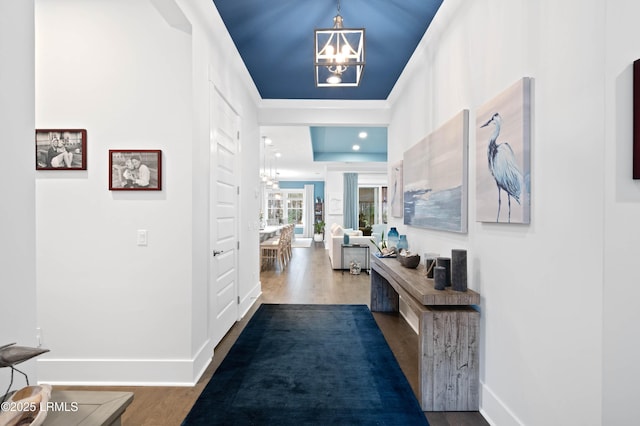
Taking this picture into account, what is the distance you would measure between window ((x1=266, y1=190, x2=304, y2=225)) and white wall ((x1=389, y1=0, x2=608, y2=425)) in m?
13.7

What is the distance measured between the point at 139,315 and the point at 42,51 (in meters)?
2.06

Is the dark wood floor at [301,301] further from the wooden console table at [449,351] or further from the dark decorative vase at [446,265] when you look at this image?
the dark decorative vase at [446,265]

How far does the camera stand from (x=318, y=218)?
15445 mm

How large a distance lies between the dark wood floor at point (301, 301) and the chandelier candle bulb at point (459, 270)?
0.77m

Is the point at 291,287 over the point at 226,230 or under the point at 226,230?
under

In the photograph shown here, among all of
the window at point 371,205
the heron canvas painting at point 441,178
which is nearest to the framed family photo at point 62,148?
the heron canvas painting at point 441,178

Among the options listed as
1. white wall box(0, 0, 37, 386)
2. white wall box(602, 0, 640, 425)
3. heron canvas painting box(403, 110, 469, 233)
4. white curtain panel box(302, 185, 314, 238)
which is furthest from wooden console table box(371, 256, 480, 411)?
white curtain panel box(302, 185, 314, 238)

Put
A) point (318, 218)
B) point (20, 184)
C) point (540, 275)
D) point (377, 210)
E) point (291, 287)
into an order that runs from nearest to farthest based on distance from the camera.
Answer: point (20, 184) < point (540, 275) < point (291, 287) < point (377, 210) < point (318, 218)

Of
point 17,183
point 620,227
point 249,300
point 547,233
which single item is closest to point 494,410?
point 547,233

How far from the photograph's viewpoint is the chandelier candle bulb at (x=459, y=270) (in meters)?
2.20

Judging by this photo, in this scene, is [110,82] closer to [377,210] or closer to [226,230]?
[226,230]

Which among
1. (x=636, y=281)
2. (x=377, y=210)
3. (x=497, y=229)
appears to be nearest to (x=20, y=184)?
(x=636, y=281)

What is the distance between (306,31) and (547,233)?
2.59 meters

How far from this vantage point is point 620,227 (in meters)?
1.20
